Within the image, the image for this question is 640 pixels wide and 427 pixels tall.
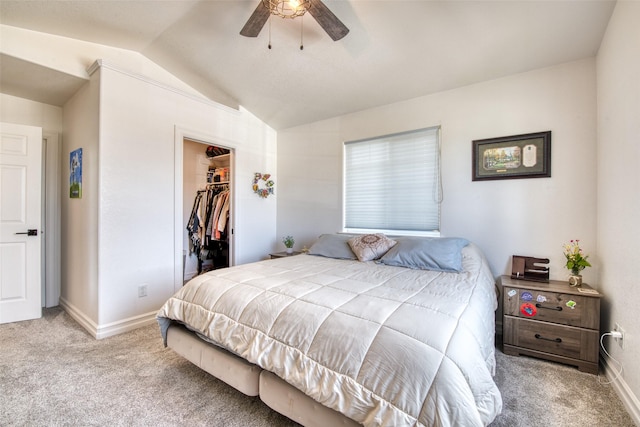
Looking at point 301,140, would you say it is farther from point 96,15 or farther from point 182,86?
point 96,15

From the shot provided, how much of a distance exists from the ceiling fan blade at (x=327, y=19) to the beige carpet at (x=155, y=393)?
97.1 inches

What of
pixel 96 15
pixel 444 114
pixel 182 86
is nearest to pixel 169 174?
pixel 182 86

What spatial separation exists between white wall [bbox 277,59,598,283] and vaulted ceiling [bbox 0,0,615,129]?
0.14m

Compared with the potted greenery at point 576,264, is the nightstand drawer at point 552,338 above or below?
below

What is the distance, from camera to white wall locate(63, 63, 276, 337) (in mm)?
2521

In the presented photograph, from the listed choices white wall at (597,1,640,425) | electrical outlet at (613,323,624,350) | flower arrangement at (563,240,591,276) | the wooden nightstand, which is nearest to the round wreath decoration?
the wooden nightstand

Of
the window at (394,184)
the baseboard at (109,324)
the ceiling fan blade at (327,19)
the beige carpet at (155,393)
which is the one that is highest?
Result: the ceiling fan blade at (327,19)

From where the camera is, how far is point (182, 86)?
326 centimetres

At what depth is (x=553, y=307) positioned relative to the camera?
2041 millimetres

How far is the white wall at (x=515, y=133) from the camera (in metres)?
2.27

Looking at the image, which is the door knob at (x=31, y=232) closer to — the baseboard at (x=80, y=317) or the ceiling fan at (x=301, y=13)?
the baseboard at (x=80, y=317)

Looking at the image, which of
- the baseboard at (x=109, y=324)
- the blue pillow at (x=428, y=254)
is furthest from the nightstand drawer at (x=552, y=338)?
the baseboard at (x=109, y=324)

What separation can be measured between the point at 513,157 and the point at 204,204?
416 cm

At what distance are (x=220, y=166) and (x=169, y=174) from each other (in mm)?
1959
